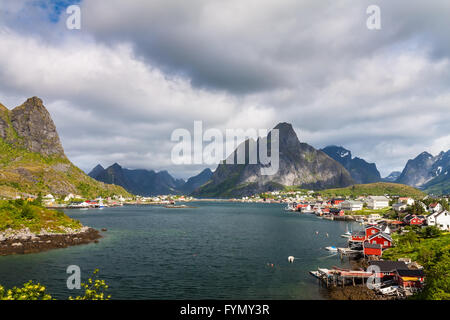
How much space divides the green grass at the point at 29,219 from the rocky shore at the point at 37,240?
2402mm

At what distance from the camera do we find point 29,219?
94.1 meters

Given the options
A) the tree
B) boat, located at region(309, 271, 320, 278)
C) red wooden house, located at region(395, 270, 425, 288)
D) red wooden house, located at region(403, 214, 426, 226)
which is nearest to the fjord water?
boat, located at region(309, 271, 320, 278)

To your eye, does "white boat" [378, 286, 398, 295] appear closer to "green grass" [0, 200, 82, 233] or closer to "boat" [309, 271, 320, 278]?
"boat" [309, 271, 320, 278]

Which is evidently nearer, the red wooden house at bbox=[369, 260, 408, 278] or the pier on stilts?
the red wooden house at bbox=[369, 260, 408, 278]

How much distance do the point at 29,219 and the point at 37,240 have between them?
52.1ft

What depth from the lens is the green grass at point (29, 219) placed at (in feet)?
292

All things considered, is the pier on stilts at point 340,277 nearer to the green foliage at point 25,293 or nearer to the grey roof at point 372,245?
the grey roof at point 372,245

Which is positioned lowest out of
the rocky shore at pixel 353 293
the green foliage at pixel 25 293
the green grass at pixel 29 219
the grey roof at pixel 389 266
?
the rocky shore at pixel 353 293

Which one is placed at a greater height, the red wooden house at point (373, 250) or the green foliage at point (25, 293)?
the green foliage at point (25, 293)

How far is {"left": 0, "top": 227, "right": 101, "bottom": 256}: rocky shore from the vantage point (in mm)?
74562

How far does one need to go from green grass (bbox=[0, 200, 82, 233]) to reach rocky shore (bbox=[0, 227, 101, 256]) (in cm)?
240

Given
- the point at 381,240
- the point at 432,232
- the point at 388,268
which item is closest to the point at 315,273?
the point at 388,268

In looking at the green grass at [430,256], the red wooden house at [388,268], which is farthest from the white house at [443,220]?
the red wooden house at [388,268]
